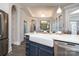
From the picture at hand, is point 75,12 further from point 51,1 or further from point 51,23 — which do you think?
point 51,1

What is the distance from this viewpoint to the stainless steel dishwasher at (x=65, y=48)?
153 cm

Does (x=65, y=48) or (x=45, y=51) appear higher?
(x=65, y=48)

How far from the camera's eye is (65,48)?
1625mm

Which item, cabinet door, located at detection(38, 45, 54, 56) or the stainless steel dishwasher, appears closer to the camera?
the stainless steel dishwasher

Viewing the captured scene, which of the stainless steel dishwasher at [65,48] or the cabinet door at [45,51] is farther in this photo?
the cabinet door at [45,51]

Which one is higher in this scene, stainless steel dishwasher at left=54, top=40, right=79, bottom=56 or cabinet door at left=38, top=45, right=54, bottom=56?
stainless steel dishwasher at left=54, top=40, right=79, bottom=56

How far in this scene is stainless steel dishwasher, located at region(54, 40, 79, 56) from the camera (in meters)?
1.53

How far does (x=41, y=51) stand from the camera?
6.91 ft

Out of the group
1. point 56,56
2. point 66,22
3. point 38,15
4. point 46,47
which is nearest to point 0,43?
point 38,15

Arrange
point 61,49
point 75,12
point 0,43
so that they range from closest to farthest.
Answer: point 61,49 → point 0,43 → point 75,12

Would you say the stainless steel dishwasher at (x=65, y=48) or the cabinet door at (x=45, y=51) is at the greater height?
the stainless steel dishwasher at (x=65, y=48)

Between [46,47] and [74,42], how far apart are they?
0.56m

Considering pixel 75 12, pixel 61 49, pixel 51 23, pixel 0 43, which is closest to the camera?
pixel 61 49

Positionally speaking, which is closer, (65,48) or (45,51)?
(65,48)
